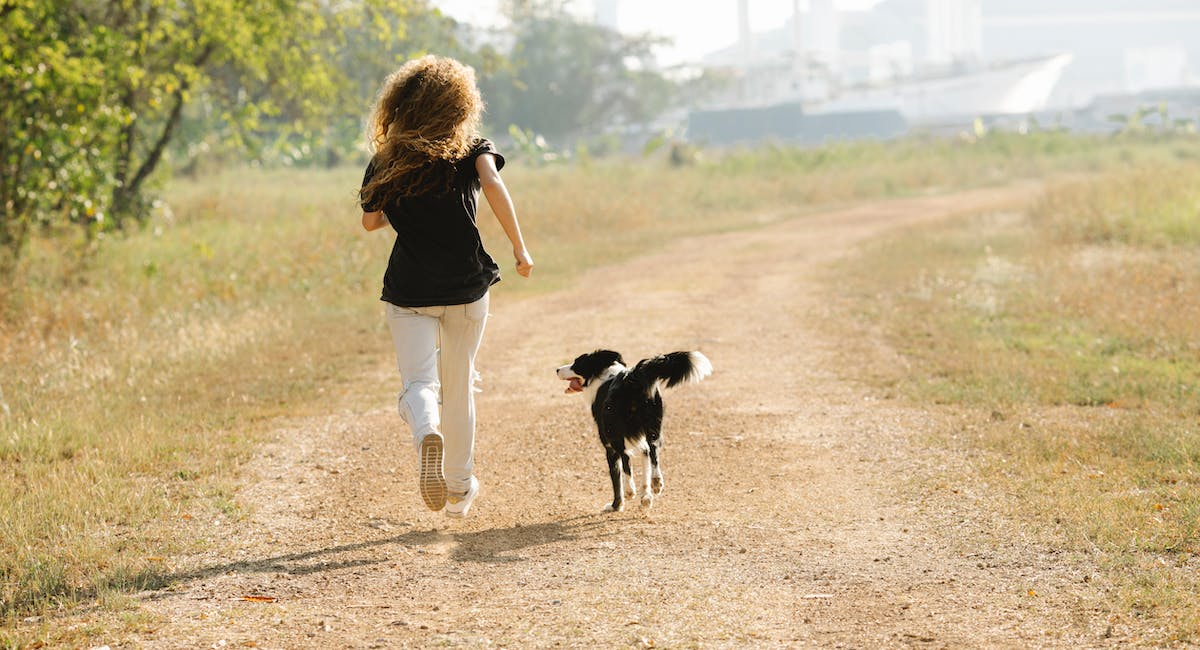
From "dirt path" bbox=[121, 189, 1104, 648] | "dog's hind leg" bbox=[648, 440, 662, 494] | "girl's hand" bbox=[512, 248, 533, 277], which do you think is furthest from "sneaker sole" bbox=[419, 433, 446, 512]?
"dog's hind leg" bbox=[648, 440, 662, 494]

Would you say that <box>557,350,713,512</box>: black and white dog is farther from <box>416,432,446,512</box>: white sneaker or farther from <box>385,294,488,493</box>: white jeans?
<box>416,432,446,512</box>: white sneaker

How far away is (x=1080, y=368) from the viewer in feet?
32.5

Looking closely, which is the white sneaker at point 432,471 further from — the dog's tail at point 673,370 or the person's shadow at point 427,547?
the dog's tail at point 673,370

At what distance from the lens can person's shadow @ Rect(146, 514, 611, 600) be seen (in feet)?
17.4

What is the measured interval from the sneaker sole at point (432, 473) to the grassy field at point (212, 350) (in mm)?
1138

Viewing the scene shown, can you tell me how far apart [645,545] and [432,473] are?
3.36ft

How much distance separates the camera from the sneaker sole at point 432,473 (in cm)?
531

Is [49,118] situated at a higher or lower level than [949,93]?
lower

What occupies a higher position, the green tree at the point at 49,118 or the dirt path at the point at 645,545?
the green tree at the point at 49,118

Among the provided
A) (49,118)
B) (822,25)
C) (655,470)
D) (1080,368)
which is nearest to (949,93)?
(822,25)

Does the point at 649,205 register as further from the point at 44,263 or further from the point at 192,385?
the point at 192,385

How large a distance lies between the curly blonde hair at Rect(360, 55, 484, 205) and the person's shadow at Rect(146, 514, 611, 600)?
1.57 m

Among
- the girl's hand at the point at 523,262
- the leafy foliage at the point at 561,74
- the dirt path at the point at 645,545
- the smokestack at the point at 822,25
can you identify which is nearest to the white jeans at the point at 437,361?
the girl's hand at the point at 523,262

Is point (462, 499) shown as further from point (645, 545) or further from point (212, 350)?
point (212, 350)
